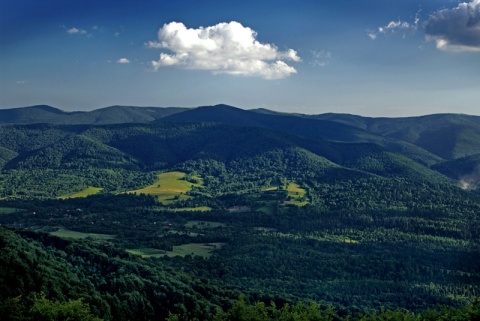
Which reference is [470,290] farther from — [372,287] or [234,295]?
[234,295]

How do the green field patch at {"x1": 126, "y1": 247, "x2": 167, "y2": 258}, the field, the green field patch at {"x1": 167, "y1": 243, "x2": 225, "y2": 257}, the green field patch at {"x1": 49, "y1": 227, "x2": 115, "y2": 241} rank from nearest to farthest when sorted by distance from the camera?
the green field patch at {"x1": 126, "y1": 247, "x2": 167, "y2": 258}, the field, the green field patch at {"x1": 167, "y1": 243, "x2": 225, "y2": 257}, the green field patch at {"x1": 49, "y1": 227, "x2": 115, "y2": 241}

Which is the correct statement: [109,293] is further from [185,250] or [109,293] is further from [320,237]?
[320,237]

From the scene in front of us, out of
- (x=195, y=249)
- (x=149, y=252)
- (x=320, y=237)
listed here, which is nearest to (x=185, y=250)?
(x=195, y=249)

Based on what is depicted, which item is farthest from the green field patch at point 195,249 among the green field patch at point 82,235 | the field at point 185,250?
the green field patch at point 82,235

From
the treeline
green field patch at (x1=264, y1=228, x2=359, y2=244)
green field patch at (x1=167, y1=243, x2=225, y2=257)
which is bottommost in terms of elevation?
green field patch at (x1=167, y1=243, x2=225, y2=257)

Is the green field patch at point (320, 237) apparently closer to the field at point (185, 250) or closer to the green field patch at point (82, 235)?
the field at point (185, 250)

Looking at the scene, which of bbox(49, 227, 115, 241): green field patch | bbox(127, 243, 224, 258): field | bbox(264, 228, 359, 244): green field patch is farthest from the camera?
bbox(264, 228, 359, 244): green field patch

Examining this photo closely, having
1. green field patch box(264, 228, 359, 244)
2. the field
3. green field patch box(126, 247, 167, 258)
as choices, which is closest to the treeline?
green field patch box(126, 247, 167, 258)

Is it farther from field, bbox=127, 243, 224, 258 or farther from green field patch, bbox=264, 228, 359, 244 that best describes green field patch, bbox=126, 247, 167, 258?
green field patch, bbox=264, 228, 359, 244

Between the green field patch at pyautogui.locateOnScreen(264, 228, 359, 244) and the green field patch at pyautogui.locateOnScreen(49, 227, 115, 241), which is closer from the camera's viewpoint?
the green field patch at pyautogui.locateOnScreen(49, 227, 115, 241)
